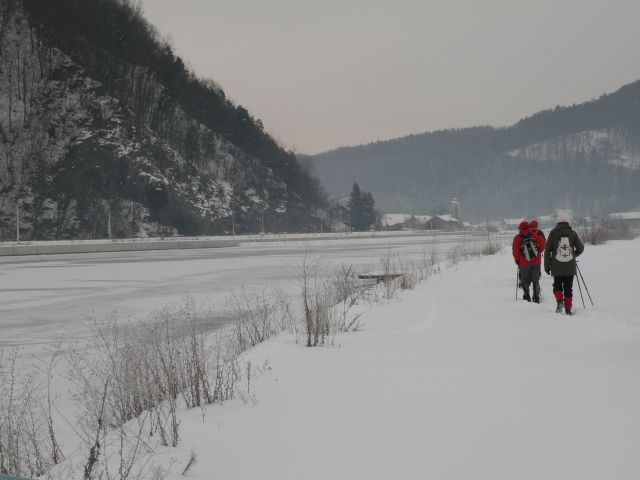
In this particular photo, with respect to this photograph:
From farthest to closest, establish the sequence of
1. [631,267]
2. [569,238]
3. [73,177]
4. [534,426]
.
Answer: [73,177] → [631,267] → [569,238] → [534,426]

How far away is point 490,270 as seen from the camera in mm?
19500

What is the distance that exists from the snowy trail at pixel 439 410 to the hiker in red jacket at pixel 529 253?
2.86 m

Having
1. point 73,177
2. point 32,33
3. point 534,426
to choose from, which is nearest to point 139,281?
point 534,426

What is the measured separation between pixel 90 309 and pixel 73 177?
53900mm

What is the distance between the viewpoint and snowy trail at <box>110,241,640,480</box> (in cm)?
362

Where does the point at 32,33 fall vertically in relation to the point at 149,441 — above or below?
above

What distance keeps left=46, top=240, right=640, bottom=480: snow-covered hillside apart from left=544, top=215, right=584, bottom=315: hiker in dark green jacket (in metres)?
1.34

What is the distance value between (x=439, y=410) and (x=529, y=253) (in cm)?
755

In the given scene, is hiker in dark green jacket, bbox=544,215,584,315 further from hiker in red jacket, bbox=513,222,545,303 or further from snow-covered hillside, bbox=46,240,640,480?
snow-covered hillside, bbox=46,240,640,480

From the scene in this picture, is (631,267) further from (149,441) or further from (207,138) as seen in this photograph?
(207,138)

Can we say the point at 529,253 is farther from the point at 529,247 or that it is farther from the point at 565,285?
the point at 565,285

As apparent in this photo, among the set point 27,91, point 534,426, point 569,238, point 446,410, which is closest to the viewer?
point 534,426

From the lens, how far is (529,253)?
37.2ft

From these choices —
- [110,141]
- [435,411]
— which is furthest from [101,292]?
[110,141]
